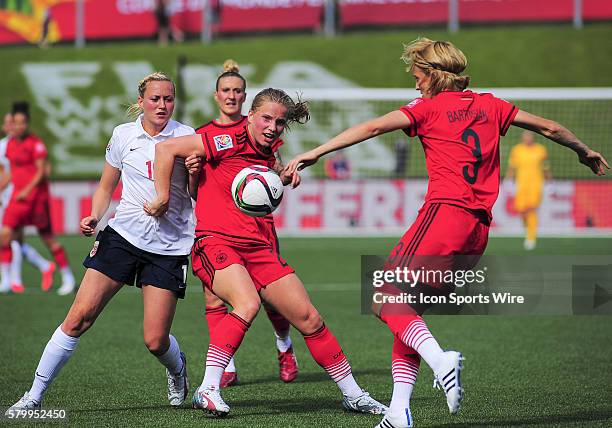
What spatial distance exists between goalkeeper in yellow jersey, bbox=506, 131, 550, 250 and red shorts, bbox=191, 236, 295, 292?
51.4 feet

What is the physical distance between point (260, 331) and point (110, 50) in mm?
26929

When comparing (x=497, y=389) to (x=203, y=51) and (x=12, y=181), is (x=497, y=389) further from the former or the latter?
(x=203, y=51)

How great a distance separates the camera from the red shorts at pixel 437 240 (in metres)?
5.96

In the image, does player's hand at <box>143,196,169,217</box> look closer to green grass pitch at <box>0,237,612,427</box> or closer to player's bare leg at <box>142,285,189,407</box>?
player's bare leg at <box>142,285,189,407</box>

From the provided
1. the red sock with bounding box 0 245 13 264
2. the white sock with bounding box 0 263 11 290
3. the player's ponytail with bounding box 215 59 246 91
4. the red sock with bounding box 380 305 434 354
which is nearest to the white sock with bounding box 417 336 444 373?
the red sock with bounding box 380 305 434 354

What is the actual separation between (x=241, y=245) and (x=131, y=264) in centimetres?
75

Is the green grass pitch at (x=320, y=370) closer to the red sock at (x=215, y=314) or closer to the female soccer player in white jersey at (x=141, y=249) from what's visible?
the female soccer player in white jersey at (x=141, y=249)

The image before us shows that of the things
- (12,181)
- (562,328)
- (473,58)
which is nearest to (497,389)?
(562,328)

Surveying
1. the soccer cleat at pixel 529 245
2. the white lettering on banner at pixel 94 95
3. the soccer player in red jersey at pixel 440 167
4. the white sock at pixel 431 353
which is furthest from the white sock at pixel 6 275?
the white lettering on banner at pixel 94 95

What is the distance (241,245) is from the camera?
669 centimetres

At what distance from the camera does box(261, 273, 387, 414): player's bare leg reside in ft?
21.8

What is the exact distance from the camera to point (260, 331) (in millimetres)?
11156

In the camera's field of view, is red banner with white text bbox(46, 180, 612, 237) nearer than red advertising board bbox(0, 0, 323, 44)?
Yes

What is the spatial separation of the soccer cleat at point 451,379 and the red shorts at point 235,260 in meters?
1.48
